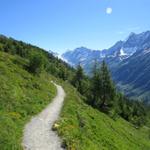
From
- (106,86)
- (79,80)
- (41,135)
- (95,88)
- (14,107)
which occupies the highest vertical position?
(79,80)

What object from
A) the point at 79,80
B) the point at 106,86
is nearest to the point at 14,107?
the point at 106,86

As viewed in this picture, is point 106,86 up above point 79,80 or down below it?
below

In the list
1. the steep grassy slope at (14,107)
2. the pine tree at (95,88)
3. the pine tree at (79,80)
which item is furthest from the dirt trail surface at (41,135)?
the pine tree at (79,80)

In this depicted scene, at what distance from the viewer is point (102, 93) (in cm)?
8462

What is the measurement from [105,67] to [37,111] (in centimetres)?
4501

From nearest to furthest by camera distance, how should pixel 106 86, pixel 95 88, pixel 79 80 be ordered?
pixel 106 86, pixel 95 88, pixel 79 80

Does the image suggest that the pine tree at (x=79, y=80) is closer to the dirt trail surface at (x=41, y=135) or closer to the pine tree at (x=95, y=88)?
the pine tree at (x=95, y=88)

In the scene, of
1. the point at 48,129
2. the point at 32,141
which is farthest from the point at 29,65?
the point at 32,141

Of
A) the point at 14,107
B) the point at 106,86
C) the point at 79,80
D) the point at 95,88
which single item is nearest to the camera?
the point at 14,107

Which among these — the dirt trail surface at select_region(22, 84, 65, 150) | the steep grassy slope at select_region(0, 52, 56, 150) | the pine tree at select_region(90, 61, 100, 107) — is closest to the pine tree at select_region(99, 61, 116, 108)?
the pine tree at select_region(90, 61, 100, 107)

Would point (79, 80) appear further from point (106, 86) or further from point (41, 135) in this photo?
point (41, 135)

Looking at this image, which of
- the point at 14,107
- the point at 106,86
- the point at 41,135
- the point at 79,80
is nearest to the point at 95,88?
the point at 106,86

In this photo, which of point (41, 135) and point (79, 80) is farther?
point (79, 80)

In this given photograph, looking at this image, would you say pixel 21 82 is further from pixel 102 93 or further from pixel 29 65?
pixel 102 93
